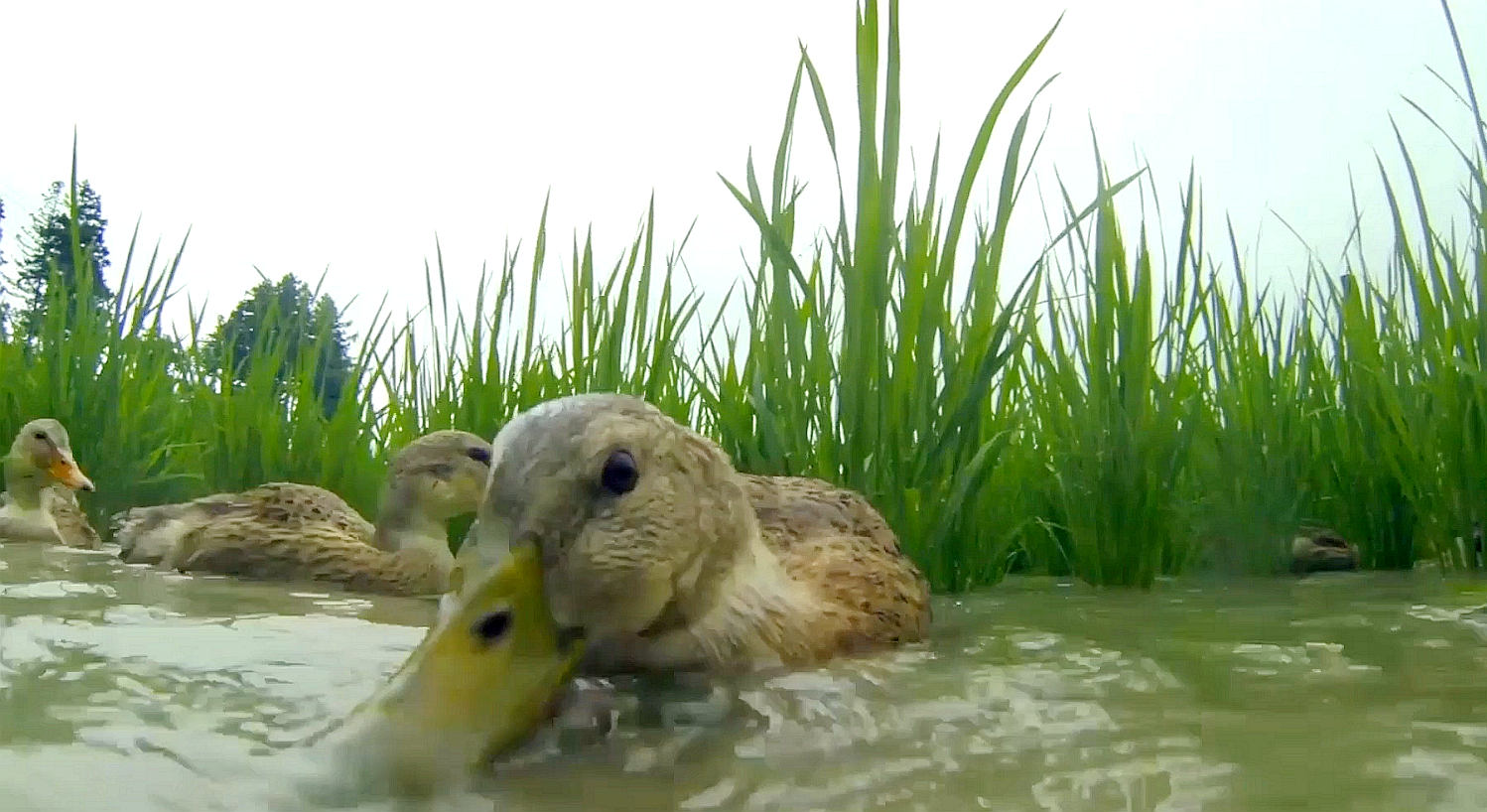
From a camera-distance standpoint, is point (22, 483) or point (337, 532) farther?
point (22, 483)

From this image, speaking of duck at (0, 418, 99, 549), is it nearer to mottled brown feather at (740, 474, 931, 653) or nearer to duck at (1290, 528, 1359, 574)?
mottled brown feather at (740, 474, 931, 653)

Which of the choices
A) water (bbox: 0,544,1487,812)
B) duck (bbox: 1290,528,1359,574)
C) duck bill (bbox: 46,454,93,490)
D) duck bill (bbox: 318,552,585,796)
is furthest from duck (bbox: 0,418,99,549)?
duck (bbox: 1290,528,1359,574)

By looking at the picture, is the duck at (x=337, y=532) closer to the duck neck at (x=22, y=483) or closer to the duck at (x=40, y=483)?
the duck neck at (x=22, y=483)

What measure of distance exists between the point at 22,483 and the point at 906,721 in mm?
3599

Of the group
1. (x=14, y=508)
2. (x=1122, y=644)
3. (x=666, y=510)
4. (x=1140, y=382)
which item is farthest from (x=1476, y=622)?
(x=14, y=508)

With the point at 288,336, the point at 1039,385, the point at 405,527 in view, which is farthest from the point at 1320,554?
the point at 288,336

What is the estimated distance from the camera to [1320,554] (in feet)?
10.8

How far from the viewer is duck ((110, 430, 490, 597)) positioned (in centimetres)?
336

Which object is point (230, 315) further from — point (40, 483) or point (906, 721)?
point (906, 721)

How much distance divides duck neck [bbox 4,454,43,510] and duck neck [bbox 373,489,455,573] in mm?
1177

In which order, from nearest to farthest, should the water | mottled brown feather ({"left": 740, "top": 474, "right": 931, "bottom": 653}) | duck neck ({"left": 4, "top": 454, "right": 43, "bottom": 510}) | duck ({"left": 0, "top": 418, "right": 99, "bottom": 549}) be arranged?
the water
mottled brown feather ({"left": 740, "top": 474, "right": 931, "bottom": 653})
duck neck ({"left": 4, "top": 454, "right": 43, "bottom": 510})
duck ({"left": 0, "top": 418, "right": 99, "bottom": 549})

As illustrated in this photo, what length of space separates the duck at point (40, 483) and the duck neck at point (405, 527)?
123 centimetres

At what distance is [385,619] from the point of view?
92.9 inches

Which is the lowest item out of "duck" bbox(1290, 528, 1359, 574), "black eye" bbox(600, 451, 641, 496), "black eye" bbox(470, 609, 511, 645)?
"black eye" bbox(470, 609, 511, 645)
